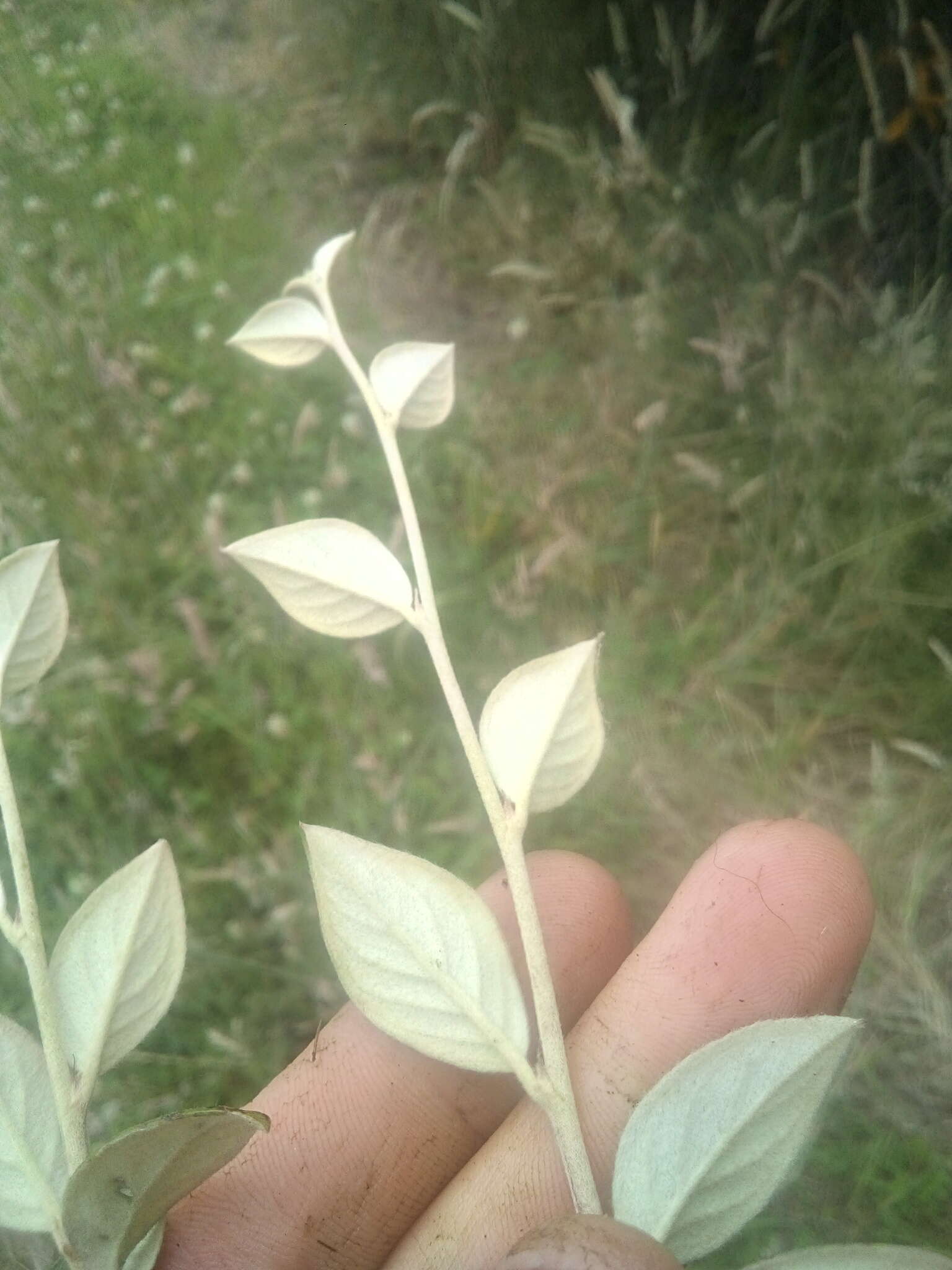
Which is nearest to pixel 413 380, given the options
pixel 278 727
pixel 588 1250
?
pixel 278 727

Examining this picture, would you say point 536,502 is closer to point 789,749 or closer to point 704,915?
point 789,749

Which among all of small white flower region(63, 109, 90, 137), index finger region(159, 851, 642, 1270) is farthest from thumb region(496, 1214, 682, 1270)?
small white flower region(63, 109, 90, 137)

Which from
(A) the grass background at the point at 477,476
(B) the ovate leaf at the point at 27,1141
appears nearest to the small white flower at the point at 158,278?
(A) the grass background at the point at 477,476

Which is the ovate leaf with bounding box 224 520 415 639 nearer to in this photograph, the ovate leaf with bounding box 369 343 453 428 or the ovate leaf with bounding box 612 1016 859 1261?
the ovate leaf with bounding box 369 343 453 428

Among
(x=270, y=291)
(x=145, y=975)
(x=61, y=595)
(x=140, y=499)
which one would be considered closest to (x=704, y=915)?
(x=145, y=975)

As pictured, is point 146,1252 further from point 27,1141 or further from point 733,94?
point 733,94

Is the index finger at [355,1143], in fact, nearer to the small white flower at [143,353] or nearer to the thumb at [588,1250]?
the thumb at [588,1250]

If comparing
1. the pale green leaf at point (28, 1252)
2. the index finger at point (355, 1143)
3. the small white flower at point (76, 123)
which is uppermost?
the small white flower at point (76, 123)
